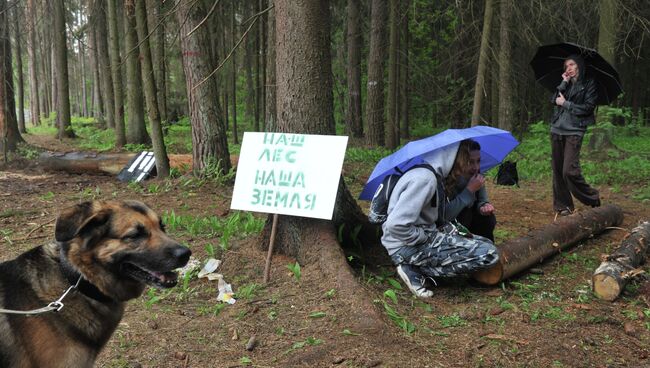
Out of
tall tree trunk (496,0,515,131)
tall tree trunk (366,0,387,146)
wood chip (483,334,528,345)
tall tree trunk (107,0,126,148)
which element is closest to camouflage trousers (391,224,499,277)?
wood chip (483,334,528,345)

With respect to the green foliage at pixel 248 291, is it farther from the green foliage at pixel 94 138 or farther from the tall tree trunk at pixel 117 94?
the green foliage at pixel 94 138

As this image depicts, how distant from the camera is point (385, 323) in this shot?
11.7 feet

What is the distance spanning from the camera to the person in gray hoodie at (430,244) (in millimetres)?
4148

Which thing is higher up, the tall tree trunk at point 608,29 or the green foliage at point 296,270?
the tall tree trunk at point 608,29

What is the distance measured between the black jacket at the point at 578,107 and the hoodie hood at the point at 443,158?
3224mm

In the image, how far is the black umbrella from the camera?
258 inches

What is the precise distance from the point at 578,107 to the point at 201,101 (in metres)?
5.55

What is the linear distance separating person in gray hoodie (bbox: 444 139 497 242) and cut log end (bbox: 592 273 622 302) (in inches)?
45.3

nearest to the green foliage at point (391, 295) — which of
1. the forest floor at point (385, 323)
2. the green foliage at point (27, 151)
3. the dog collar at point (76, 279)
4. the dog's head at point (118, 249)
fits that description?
the forest floor at point (385, 323)

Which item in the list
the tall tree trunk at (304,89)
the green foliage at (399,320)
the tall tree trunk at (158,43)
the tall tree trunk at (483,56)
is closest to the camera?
the green foliage at (399,320)

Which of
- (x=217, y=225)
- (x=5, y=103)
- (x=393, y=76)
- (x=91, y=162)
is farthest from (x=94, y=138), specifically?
(x=217, y=225)

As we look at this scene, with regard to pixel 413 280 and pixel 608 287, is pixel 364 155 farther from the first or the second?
pixel 608 287

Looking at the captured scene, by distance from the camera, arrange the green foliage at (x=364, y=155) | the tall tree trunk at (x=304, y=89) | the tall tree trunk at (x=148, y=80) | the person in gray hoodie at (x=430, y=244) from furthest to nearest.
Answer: the green foliage at (x=364, y=155), the tall tree trunk at (x=148, y=80), the tall tree trunk at (x=304, y=89), the person in gray hoodie at (x=430, y=244)

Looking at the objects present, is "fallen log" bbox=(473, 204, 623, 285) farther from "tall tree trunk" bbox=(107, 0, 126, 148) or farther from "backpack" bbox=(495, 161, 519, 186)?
"tall tree trunk" bbox=(107, 0, 126, 148)
